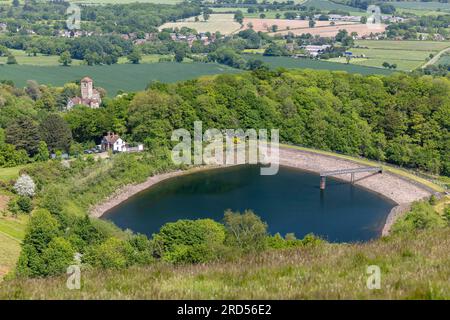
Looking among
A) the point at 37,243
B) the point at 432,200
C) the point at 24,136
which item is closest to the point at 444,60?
the point at 432,200

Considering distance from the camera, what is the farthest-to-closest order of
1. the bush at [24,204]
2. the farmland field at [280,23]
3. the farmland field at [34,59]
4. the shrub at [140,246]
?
the farmland field at [280,23] → the farmland field at [34,59] → the bush at [24,204] → the shrub at [140,246]

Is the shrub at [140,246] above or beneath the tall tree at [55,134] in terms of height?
beneath

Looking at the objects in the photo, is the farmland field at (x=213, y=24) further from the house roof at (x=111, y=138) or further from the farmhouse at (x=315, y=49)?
the house roof at (x=111, y=138)

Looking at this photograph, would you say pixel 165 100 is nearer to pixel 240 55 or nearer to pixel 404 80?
pixel 404 80

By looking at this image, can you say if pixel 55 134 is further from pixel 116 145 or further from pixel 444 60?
pixel 444 60

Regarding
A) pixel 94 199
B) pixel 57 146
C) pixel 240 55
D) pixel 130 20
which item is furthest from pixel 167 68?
pixel 94 199

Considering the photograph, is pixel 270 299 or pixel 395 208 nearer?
pixel 270 299

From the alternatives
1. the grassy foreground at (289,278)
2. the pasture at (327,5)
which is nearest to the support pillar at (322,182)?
the grassy foreground at (289,278)
